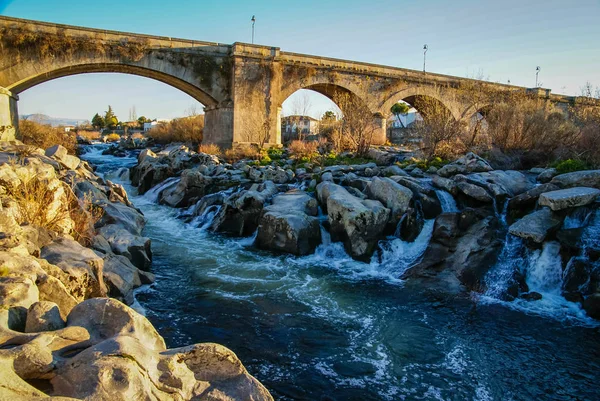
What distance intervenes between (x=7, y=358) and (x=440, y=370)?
437 cm

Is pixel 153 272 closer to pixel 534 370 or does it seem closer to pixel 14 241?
pixel 14 241

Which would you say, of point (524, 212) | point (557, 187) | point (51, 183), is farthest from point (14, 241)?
point (557, 187)

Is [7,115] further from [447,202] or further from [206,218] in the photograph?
[447,202]

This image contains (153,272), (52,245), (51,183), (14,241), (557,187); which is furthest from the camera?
(557,187)

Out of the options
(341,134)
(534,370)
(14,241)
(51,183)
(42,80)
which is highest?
(42,80)

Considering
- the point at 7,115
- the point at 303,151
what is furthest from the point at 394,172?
the point at 7,115

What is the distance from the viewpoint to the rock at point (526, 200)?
29.8 feet

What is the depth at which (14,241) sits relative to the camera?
4719 millimetres

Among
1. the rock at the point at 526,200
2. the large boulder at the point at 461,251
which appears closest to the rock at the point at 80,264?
the large boulder at the point at 461,251

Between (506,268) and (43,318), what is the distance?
7357 millimetres

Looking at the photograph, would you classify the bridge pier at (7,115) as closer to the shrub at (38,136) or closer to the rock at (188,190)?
the shrub at (38,136)

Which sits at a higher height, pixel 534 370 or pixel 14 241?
pixel 14 241

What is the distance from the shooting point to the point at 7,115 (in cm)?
1553

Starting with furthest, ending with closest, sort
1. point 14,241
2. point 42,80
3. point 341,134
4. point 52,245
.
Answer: point 341,134 < point 42,80 < point 52,245 < point 14,241
